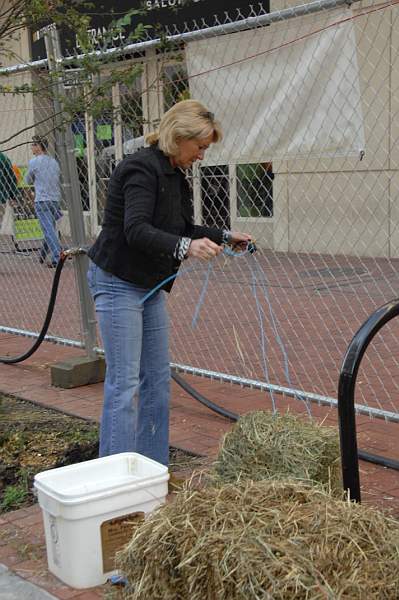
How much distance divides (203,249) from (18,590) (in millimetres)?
1500

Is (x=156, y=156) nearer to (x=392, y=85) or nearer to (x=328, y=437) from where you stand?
(x=328, y=437)

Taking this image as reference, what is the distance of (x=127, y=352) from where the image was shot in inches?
147

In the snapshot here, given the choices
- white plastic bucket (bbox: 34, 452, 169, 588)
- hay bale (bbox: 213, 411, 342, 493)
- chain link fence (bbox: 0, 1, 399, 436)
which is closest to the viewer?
white plastic bucket (bbox: 34, 452, 169, 588)

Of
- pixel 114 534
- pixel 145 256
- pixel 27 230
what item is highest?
pixel 145 256

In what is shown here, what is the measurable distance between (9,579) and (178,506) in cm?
100

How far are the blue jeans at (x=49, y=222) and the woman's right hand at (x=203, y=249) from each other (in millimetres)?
3837

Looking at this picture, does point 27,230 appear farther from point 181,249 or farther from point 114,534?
point 114,534

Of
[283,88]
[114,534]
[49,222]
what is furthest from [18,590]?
[49,222]

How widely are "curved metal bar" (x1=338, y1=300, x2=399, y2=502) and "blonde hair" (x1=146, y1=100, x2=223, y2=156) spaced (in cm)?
121

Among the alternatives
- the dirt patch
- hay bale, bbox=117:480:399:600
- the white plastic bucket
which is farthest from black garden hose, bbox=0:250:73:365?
hay bale, bbox=117:480:399:600

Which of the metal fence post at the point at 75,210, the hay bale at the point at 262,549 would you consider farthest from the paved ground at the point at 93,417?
the hay bale at the point at 262,549

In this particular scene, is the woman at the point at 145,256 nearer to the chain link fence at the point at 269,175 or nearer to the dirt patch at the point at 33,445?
the chain link fence at the point at 269,175

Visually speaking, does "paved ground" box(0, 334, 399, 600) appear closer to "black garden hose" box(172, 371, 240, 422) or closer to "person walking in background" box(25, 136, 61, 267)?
"black garden hose" box(172, 371, 240, 422)

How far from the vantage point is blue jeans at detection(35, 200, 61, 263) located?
7.23 metres
